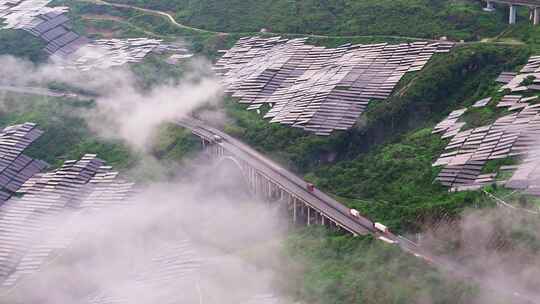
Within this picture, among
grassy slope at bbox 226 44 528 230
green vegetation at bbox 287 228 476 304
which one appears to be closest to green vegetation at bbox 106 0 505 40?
grassy slope at bbox 226 44 528 230

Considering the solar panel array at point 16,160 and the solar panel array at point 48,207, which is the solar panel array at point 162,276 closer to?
the solar panel array at point 48,207

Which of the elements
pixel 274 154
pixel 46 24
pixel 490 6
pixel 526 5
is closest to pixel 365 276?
pixel 274 154

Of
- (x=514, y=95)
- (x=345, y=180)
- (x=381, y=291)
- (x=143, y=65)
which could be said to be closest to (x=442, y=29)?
(x=514, y=95)

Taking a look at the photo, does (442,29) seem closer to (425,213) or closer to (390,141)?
(390,141)

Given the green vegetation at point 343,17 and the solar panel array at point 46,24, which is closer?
the green vegetation at point 343,17

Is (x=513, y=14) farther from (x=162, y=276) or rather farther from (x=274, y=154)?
(x=162, y=276)

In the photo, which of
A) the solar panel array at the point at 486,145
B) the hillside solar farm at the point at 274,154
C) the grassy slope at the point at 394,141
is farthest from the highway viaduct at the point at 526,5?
the solar panel array at the point at 486,145
